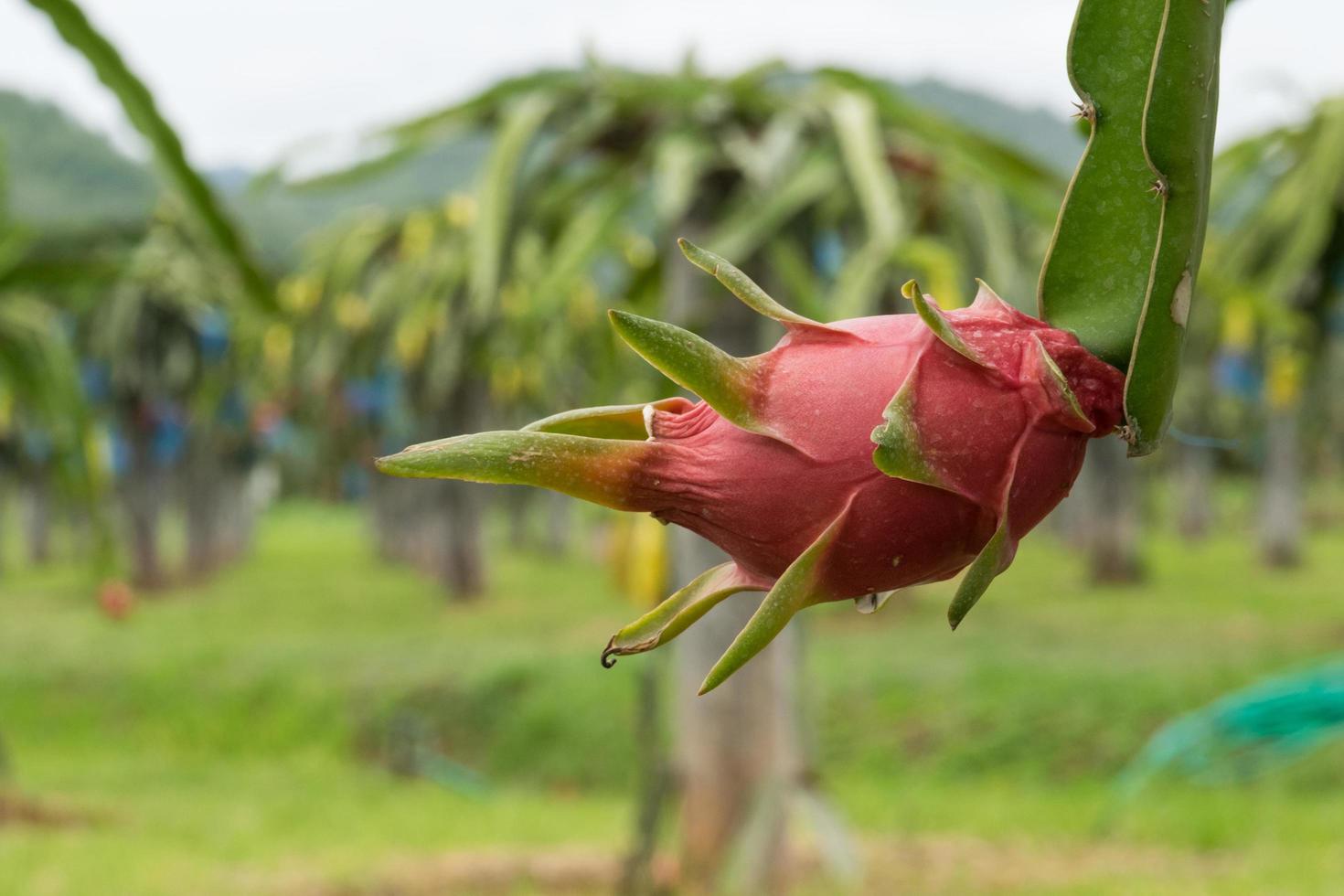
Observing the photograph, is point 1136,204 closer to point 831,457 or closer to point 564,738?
point 831,457

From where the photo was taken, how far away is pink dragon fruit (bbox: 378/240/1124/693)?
19 cm

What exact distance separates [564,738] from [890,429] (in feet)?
10.6

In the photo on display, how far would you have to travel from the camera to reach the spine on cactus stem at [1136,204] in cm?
20

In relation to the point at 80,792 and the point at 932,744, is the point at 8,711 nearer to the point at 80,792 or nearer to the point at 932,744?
the point at 80,792

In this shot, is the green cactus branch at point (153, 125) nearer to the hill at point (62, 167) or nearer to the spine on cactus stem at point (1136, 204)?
the spine on cactus stem at point (1136, 204)

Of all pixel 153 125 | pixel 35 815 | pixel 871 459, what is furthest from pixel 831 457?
pixel 35 815

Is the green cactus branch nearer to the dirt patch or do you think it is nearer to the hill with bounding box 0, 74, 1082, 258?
the dirt patch

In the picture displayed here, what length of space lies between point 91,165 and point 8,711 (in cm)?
1162

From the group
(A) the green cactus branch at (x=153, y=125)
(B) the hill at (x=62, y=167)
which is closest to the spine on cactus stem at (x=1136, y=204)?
(A) the green cactus branch at (x=153, y=125)

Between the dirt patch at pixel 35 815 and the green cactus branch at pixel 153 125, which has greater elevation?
the green cactus branch at pixel 153 125

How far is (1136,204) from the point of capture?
22 centimetres

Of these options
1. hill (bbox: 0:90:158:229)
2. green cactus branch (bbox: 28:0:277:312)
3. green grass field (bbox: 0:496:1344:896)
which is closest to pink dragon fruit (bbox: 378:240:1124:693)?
green cactus branch (bbox: 28:0:277:312)

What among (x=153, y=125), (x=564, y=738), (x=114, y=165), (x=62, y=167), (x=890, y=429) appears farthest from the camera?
(x=114, y=165)

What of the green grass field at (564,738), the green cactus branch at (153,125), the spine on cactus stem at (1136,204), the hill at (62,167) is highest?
the spine on cactus stem at (1136,204)
